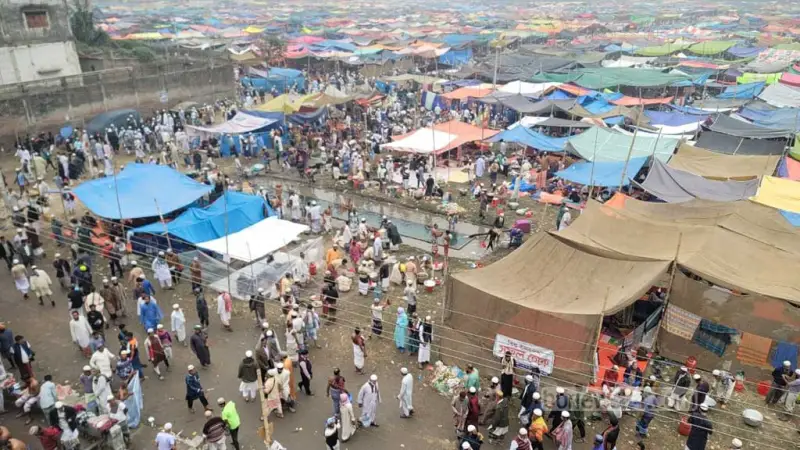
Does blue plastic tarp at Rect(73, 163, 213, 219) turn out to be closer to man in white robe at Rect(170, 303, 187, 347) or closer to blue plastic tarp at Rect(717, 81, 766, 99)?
man in white robe at Rect(170, 303, 187, 347)

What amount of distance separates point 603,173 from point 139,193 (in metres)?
14.7

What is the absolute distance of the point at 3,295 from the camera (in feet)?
44.6

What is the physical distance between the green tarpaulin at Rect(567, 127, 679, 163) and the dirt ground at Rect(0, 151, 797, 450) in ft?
30.4

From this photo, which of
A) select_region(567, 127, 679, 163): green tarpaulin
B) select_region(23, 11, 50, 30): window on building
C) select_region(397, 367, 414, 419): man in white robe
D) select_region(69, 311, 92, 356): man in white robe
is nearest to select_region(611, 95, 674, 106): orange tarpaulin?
select_region(567, 127, 679, 163): green tarpaulin

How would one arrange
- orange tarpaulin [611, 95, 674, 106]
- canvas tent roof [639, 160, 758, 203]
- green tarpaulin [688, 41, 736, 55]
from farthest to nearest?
green tarpaulin [688, 41, 736, 55]
orange tarpaulin [611, 95, 674, 106]
canvas tent roof [639, 160, 758, 203]

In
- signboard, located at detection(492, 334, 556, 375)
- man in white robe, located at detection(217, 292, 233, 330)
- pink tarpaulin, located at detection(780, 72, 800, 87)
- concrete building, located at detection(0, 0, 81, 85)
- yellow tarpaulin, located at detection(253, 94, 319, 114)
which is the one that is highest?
concrete building, located at detection(0, 0, 81, 85)

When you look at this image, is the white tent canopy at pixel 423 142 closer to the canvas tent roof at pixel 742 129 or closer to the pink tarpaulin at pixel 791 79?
the canvas tent roof at pixel 742 129

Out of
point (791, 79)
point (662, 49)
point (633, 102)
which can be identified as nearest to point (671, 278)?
point (633, 102)

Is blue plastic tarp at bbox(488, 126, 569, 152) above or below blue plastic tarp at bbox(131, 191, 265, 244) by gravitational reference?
above

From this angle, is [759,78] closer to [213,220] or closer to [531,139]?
[531,139]

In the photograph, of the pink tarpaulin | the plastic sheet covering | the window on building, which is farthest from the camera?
the pink tarpaulin

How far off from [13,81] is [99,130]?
6025 mm

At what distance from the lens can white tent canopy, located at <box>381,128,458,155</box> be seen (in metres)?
20.5

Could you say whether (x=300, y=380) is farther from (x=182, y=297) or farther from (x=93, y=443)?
(x=182, y=297)
